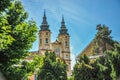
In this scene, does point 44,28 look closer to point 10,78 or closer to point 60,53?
point 60,53

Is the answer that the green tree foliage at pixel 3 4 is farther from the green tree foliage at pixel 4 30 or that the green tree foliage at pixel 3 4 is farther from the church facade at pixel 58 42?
the church facade at pixel 58 42

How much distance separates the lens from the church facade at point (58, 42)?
2650 inches

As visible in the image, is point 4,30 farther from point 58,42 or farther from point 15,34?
point 58,42

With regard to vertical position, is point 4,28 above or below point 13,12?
below

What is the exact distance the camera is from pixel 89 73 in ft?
87.6

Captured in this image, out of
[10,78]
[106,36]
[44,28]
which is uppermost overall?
[44,28]

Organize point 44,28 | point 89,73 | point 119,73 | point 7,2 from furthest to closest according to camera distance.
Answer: point 44,28 < point 89,73 < point 119,73 < point 7,2

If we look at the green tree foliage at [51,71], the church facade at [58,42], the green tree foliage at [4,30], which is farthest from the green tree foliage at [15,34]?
the church facade at [58,42]

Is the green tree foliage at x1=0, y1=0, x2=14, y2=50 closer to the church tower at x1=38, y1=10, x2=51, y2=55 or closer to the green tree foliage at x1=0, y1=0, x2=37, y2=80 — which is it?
the green tree foliage at x1=0, y1=0, x2=37, y2=80

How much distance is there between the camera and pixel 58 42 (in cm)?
7238

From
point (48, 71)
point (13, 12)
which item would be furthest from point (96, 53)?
point (13, 12)

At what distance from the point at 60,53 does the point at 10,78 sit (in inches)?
2334

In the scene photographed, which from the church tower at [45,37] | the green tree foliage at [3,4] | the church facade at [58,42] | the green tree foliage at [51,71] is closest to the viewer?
the green tree foliage at [3,4]

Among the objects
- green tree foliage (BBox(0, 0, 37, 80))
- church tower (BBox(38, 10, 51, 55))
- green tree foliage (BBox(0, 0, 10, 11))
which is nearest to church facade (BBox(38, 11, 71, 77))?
church tower (BBox(38, 10, 51, 55))
